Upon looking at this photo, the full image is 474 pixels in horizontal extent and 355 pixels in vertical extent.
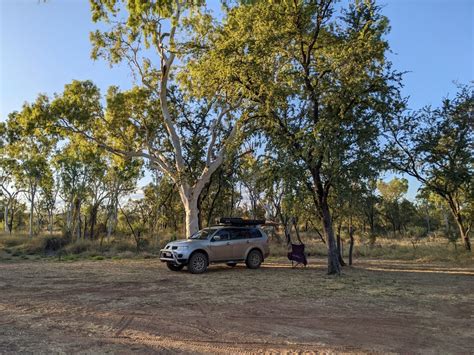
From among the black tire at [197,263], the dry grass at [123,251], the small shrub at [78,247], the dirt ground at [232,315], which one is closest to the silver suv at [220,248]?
the black tire at [197,263]

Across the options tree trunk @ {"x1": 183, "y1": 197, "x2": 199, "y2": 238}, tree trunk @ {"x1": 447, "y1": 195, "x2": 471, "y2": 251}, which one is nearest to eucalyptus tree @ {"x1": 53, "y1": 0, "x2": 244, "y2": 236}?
tree trunk @ {"x1": 183, "y1": 197, "x2": 199, "y2": 238}

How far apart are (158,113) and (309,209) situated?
11.0 meters

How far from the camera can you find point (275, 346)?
5.73 m

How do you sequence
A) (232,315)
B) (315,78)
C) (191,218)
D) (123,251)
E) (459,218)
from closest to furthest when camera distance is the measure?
1. (232,315)
2. (315,78)
3. (191,218)
4. (459,218)
5. (123,251)

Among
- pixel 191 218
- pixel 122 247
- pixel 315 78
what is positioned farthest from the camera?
pixel 122 247

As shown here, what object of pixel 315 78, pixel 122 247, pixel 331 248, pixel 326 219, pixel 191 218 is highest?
pixel 315 78

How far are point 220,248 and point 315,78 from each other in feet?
24.5

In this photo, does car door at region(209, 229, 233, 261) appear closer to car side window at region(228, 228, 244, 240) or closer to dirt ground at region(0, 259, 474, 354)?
car side window at region(228, 228, 244, 240)

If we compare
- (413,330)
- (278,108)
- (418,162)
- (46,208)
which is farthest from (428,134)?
(46,208)

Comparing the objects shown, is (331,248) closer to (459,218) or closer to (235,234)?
(235,234)

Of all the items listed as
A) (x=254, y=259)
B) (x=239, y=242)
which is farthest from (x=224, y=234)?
(x=254, y=259)

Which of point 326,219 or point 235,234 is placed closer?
point 326,219

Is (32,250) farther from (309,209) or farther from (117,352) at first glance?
(117,352)

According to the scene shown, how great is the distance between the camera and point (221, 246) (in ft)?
50.8
